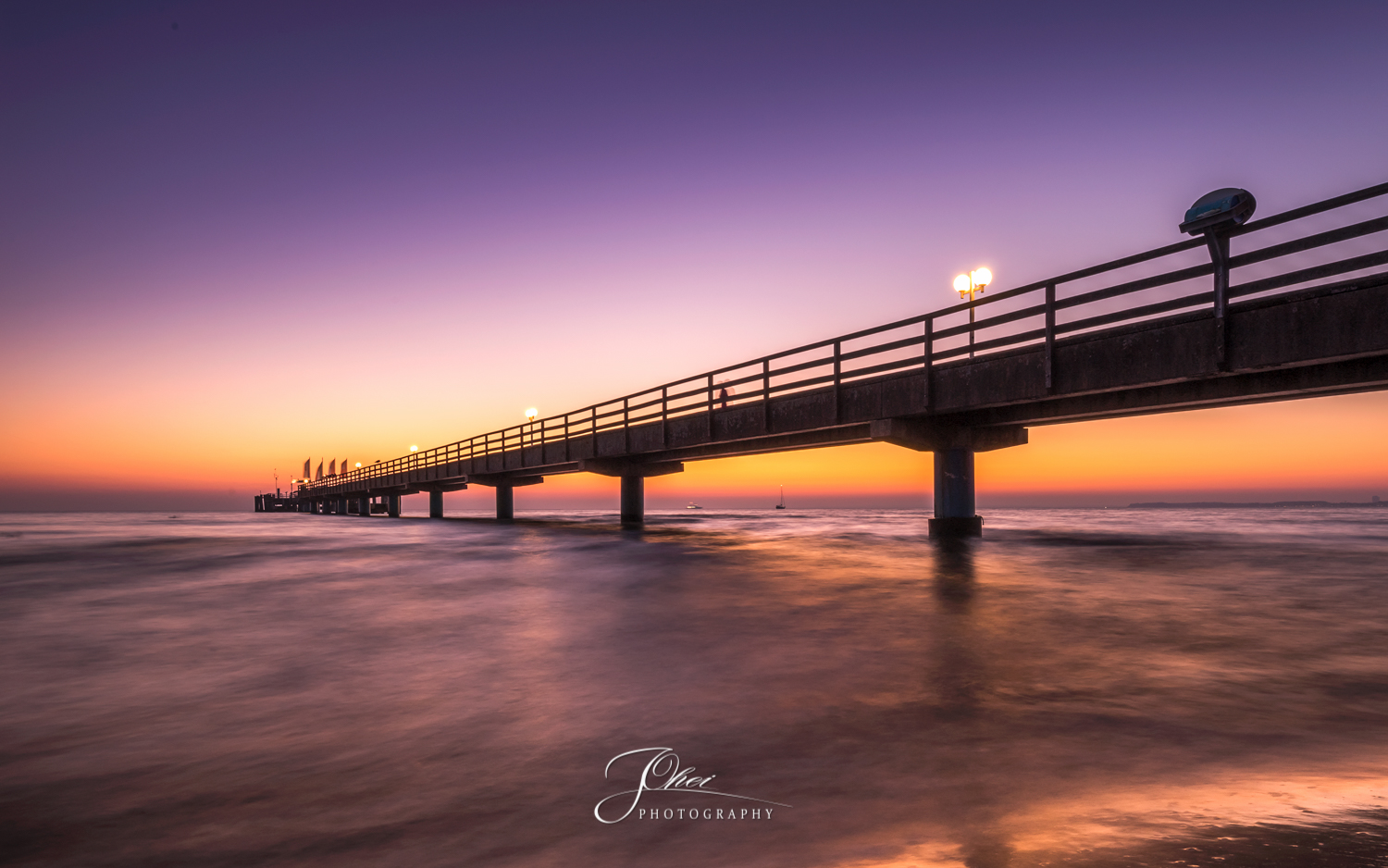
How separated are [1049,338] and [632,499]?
22219 mm

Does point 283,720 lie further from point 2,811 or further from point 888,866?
point 888,866

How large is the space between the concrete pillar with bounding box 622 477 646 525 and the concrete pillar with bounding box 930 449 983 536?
15805 mm

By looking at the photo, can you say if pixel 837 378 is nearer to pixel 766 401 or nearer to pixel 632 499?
pixel 766 401

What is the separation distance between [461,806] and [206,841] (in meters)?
1.09

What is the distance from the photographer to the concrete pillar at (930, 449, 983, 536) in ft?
65.4

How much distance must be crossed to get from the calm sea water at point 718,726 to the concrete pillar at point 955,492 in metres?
9.20

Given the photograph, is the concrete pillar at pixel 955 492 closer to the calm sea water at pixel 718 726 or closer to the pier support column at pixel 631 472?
the calm sea water at pixel 718 726

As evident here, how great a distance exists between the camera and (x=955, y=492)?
65.7 feet

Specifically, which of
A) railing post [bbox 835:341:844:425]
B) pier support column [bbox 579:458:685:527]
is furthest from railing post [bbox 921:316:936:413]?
pier support column [bbox 579:458:685:527]

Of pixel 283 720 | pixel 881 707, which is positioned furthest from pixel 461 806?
pixel 881 707

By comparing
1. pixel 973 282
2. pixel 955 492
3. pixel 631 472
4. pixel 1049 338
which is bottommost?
Result: pixel 955 492

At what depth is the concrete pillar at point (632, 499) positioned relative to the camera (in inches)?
1326

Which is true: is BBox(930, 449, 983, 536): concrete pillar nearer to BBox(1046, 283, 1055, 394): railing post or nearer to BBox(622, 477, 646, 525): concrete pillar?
BBox(1046, 283, 1055, 394): railing post

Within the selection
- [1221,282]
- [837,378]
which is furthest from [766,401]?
[1221,282]
